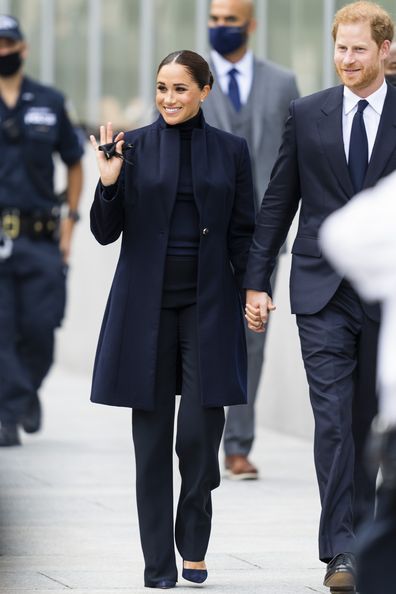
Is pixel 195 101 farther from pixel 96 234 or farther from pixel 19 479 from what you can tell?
pixel 19 479

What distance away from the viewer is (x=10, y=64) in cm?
1041

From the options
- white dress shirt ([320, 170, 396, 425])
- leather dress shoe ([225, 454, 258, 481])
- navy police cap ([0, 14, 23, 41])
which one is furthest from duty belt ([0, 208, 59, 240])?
white dress shirt ([320, 170, 396, 425])

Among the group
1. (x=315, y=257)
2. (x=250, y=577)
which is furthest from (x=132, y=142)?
(x=250, y=577)

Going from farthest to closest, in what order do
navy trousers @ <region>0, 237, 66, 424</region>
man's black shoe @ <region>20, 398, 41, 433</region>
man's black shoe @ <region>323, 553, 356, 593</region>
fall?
man's black shoe @ <region>20, 398, 41, 433</region> → navy trousers @ <region>0, 237, 66, 424</region> → man's black shoe @ <region>323, 553, 356, 593</region>

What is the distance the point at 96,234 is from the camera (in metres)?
6.42

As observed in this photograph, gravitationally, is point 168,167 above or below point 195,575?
above

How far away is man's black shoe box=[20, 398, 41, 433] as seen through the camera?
10781mm

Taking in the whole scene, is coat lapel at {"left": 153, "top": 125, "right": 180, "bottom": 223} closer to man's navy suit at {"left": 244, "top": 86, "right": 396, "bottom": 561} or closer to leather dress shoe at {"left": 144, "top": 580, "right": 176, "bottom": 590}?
man's navy suit at {"left": 244, "top": 86, "right": 396, "bottom": 561}

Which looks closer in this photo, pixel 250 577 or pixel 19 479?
pixel 250 577

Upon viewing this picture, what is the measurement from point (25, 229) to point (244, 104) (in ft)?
5.82

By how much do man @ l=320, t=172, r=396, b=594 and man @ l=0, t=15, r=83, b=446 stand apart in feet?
20.3

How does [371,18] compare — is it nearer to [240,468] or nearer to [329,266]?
[329,266]

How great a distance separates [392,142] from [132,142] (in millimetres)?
884

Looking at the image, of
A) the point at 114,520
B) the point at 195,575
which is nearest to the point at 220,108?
the point at 114,520
